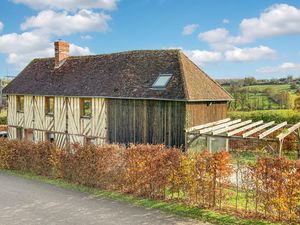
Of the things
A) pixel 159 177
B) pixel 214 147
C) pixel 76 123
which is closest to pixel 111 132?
pixel 76 123

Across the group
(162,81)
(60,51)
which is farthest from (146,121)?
(60,51)

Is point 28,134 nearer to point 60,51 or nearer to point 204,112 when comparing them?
point 60,51

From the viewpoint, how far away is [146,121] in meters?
19.4

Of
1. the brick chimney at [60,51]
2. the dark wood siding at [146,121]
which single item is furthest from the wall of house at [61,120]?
the brick chimney at [60,51]

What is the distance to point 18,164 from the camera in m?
17.1

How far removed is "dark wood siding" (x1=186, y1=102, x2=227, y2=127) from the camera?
718 inches

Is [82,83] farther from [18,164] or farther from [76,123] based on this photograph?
[18,164]

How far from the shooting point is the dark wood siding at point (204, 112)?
59.8 ft

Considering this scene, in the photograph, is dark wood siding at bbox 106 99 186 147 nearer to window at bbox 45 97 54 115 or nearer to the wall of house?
the wall of house

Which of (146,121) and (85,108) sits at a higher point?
(85,108)

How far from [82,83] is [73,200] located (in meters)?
12.2

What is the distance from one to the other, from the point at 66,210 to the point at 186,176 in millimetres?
3840

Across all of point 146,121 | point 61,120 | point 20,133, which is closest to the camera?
point 146,121

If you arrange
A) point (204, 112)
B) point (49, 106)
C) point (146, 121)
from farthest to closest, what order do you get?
point (49, 106)
point (204, 112)
point (146, 121)
